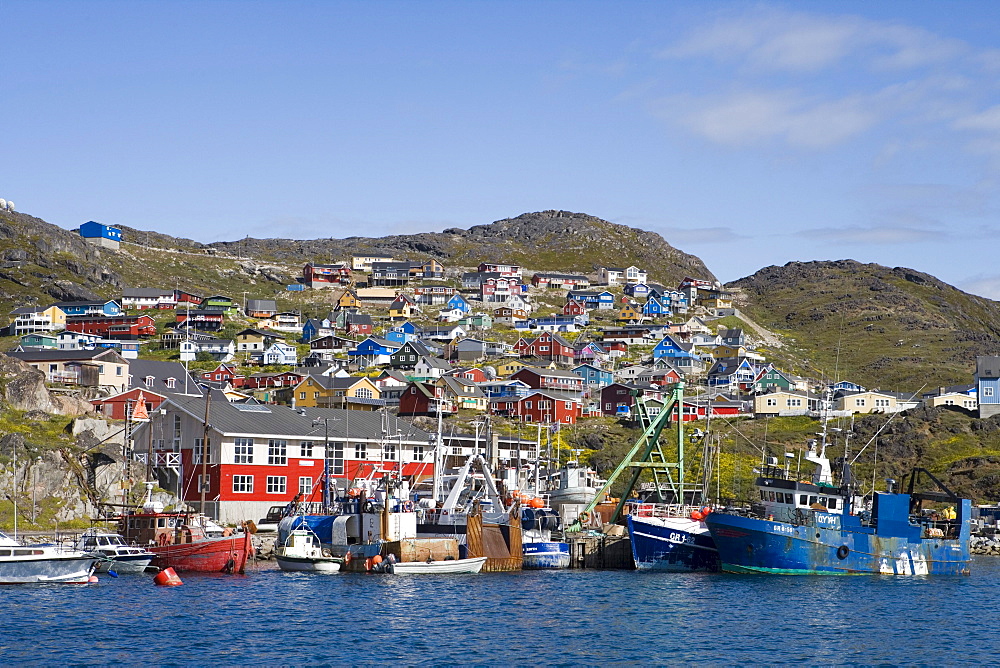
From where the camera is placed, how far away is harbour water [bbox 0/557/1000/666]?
41.4 m

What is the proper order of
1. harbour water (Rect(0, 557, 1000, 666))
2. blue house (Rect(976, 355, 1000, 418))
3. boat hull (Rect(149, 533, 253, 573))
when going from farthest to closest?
blue house (Rect(976, 355, 1000, 418))
boat hull (Rect(149, 533, 253, 573))
harbour water (Rect(0, 557, 1000, 666))

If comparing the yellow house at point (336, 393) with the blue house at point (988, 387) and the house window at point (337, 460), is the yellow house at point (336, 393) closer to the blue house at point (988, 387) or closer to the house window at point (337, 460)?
the house window at point (337, 460)

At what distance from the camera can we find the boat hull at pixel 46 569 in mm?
54688

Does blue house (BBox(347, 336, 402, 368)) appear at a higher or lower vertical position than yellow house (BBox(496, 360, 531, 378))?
higher

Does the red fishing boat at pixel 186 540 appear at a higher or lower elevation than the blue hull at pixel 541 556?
higher

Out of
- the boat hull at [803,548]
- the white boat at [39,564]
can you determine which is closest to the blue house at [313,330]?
the boat hull at [803,548]

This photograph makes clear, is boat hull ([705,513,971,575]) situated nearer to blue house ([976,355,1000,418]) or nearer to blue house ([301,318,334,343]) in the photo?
blue house ([976,355,1000,418])

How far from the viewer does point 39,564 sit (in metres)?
54.9

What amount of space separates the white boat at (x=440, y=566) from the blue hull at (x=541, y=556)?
19.5 ft

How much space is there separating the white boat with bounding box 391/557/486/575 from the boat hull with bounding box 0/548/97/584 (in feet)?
53.4

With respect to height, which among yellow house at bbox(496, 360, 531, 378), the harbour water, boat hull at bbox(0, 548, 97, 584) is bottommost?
the harbour water

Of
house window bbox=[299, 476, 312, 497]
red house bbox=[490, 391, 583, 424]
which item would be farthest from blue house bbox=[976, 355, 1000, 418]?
house window bbox=[299, 476, 312, 497]

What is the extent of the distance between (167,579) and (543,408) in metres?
80.0

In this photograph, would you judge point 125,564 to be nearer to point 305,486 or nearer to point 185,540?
point 185,540
